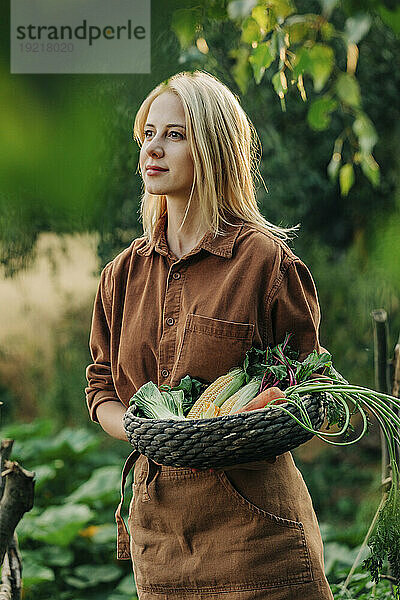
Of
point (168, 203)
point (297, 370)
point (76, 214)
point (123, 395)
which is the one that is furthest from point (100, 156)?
point (297, 370)

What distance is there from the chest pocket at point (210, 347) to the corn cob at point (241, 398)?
9 cm

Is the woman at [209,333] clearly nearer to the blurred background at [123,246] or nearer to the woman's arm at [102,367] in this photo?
the woman's arm at [102,367]

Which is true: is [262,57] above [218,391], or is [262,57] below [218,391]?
above

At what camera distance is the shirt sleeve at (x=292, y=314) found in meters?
1.46

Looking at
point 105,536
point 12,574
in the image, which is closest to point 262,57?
point 12,574

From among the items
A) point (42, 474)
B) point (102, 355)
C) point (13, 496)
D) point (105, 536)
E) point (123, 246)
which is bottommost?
point (105, 536)

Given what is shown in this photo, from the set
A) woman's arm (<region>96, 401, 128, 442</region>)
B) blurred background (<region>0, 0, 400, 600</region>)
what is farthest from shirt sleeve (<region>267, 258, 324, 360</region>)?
blurred background (<region>0, 0, 400, 600</region>)

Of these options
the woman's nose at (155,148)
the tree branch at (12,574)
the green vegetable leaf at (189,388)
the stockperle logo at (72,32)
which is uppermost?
the stockperle logo at (72,32)

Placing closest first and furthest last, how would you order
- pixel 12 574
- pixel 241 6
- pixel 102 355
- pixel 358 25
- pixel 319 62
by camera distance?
1. pixel 358 25
2. pixel 241 6
3. pixel 319 62
4. pixel 102 355
5. pixel 12 574

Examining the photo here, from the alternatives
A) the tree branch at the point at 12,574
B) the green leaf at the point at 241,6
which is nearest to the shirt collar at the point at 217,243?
the green leaf at the point at 241,6

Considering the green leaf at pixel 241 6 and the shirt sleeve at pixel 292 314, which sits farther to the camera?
the shirt sleeve at pixel 292 314

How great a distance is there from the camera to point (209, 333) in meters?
1.45

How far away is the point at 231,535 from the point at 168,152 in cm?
72

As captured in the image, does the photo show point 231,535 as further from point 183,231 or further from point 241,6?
point 241,6
